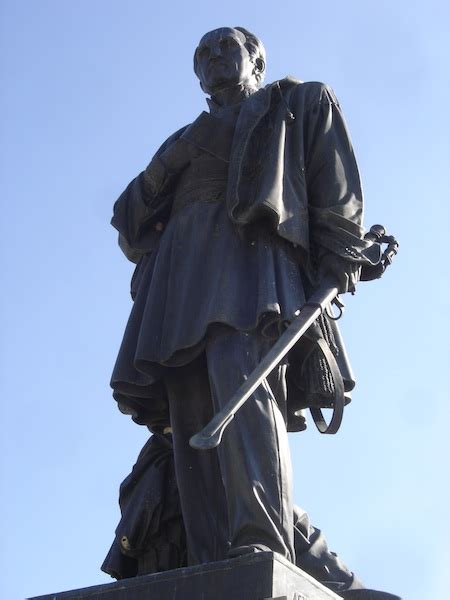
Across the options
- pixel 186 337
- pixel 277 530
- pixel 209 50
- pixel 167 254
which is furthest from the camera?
pixel 209 50

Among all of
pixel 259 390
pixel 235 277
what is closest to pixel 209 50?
pixel 235 277

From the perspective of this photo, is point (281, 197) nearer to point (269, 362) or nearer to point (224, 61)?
point (269, 362)

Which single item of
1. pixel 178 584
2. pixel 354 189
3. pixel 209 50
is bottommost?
pixel 178 584

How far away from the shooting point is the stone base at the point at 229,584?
24.2ft

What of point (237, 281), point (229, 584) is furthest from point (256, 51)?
point (229, 584)

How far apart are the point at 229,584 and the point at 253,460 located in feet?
2.73

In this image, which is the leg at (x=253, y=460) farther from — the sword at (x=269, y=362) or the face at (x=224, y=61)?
the face at (x=224, y=61)

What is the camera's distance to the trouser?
8.00m

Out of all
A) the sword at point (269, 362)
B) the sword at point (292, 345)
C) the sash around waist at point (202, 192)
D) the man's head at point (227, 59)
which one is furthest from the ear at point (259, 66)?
the sword at point (269, 362)

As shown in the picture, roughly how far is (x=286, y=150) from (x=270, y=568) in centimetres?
288

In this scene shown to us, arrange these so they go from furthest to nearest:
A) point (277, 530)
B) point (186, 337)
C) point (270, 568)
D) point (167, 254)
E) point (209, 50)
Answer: point (209, 50)
point (167, 254)
point (186, 337)
point (277, 530)
point (270, 568)

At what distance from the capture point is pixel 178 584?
7.63 metres

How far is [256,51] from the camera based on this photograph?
33.0 feet

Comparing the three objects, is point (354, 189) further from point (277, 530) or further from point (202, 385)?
point (277, 530)
